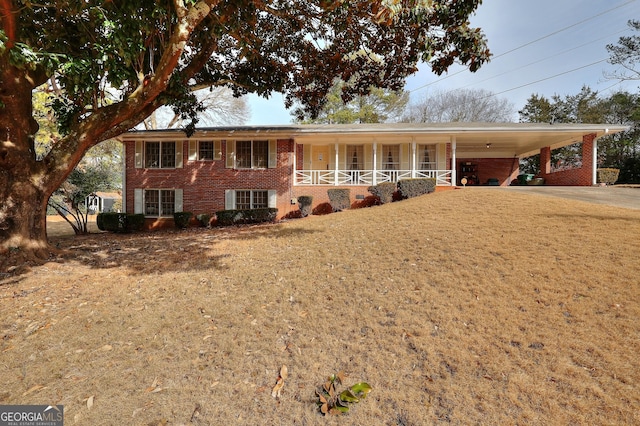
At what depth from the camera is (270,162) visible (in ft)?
52.8

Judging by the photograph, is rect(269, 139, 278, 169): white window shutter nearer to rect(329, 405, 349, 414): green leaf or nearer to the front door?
the front door

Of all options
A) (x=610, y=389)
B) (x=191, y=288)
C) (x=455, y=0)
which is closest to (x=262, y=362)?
(x=191, y=288)

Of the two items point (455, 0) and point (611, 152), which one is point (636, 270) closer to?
point (455, 0)

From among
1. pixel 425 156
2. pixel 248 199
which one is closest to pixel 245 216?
pixel 248 199

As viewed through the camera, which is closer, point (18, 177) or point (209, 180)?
point (18, 177)

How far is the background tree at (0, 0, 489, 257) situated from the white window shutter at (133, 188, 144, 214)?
8.03 metres

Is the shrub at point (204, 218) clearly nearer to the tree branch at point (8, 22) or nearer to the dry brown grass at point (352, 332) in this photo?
the dry brown grass at point (352, 332)

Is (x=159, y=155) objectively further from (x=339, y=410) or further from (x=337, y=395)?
(x=339, y=410)

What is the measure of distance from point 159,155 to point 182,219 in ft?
13.9

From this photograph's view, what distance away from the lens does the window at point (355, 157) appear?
706 inches

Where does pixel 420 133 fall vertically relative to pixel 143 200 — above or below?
above

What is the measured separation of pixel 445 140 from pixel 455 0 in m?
11.1

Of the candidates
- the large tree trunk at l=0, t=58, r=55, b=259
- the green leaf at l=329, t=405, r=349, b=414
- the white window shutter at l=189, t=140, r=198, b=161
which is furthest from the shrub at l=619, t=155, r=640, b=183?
the large tree trunk at l=0, t=58, r=55, b=259

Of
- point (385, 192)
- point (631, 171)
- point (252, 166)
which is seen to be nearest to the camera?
point (385, 192)
